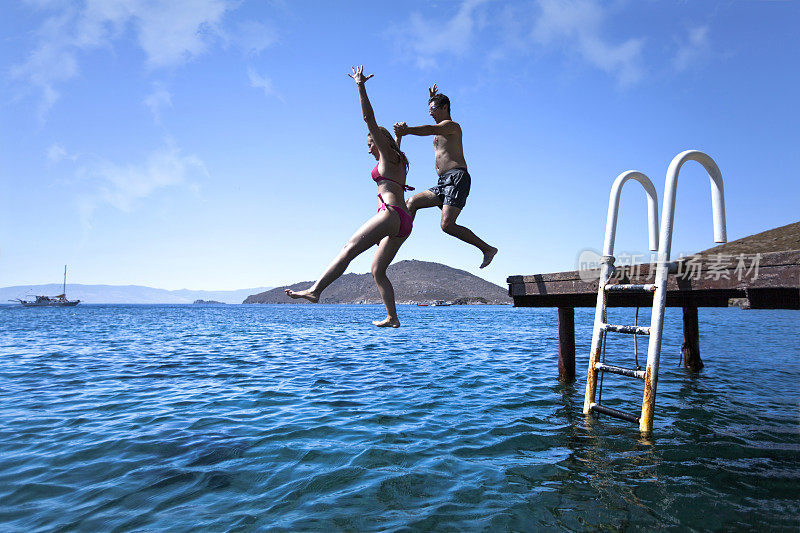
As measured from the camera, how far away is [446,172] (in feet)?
15.3

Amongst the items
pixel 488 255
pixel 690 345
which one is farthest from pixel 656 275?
pixel 690 345

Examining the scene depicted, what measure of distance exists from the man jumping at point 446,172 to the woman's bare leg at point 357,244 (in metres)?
0.42

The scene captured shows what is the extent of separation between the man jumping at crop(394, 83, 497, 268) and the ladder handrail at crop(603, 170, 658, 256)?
9.17 feet

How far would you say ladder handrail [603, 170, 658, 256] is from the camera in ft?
21.5

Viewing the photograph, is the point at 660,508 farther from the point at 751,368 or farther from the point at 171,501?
the point at 751,368

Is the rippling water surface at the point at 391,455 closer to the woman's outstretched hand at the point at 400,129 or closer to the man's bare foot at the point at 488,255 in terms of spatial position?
the man's bare foot at the point at 488,255

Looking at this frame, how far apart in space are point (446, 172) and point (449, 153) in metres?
0.20

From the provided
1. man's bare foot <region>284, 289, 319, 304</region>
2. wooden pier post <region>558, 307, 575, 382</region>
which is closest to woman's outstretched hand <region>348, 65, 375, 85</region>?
man's bare foot <region>284, 289, 319, 304</region>

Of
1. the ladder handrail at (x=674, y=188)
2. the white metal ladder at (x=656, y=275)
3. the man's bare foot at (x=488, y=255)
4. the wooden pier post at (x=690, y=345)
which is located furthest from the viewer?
the wooden pier post at (x=690, y=345)

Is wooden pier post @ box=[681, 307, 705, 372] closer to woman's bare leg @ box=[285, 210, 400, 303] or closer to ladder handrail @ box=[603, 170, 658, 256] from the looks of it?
ladder handrail @ box=[603, 170, 658, 256]

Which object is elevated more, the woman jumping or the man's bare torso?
the man's bare torso

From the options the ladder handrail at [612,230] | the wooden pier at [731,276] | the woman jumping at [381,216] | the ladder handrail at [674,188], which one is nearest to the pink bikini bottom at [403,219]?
the woman jumping at [381,216]

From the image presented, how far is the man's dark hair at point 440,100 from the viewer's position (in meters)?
4.62

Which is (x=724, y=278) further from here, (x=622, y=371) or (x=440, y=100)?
(x=440, y=100)
